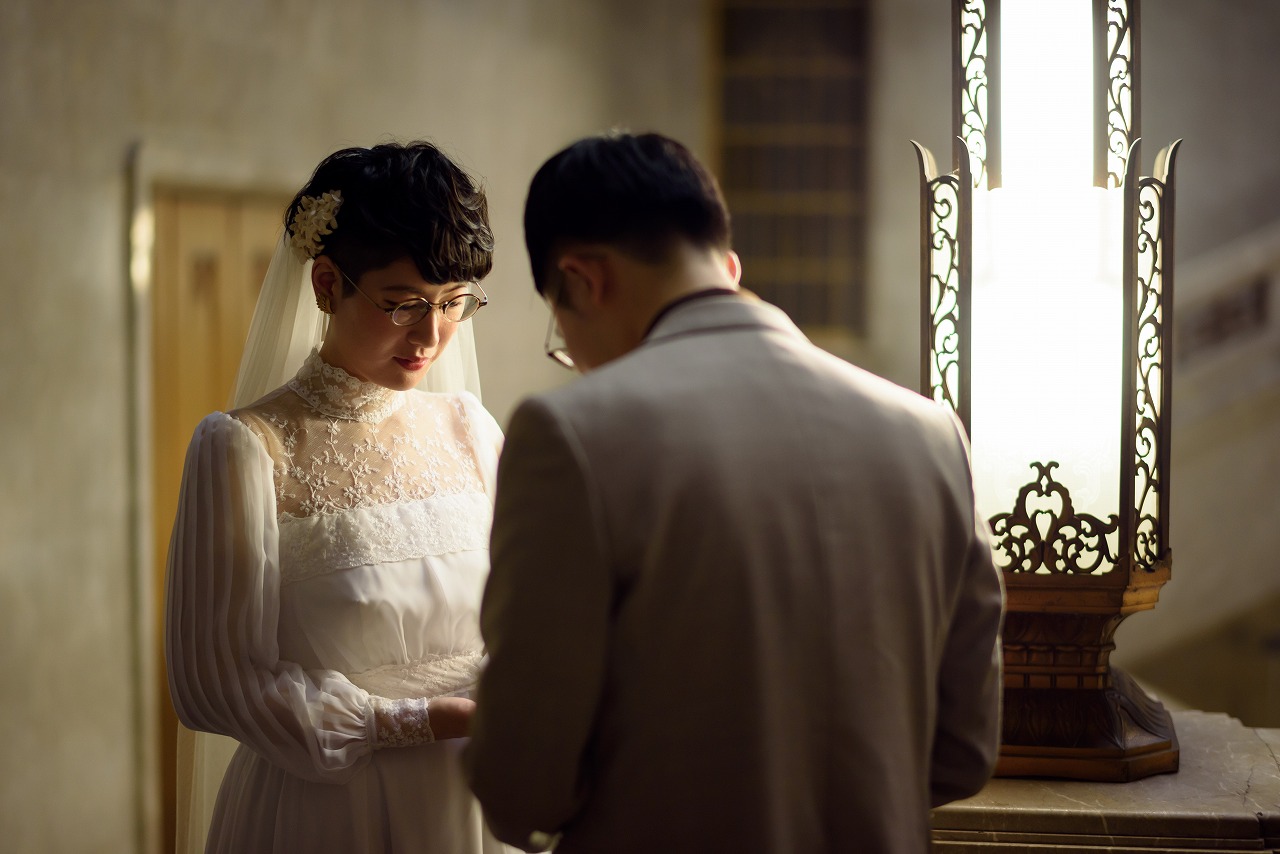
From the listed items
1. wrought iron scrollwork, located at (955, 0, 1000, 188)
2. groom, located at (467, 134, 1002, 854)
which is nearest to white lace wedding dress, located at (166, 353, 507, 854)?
groom, located at (467, 134, 1002, 854)

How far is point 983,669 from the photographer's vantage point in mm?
1374

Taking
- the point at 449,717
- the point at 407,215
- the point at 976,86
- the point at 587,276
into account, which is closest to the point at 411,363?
the point at 407,215

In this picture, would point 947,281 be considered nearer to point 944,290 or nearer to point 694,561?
point 944,290

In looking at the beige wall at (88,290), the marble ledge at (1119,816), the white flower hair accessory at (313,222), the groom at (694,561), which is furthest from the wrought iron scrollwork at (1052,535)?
the beige wall at (88,290)

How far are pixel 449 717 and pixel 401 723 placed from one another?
0.07 meters

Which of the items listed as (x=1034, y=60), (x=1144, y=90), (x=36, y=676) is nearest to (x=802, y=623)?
(x=1034, y=60)

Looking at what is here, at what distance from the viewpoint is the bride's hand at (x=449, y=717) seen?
1798 millimetres

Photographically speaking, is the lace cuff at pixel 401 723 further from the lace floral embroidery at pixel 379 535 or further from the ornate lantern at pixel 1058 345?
the ornate lantern at pixel 1058 345

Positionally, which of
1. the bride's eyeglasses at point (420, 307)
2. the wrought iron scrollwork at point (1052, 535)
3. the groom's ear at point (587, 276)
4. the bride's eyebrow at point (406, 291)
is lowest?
the wrought iron scrollwork at point (1052, 535)

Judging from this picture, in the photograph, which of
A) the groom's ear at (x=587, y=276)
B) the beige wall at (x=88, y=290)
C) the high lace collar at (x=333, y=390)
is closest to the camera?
the groom's ear at (x=587, y=276)

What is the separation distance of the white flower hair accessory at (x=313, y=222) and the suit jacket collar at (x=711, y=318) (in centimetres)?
82

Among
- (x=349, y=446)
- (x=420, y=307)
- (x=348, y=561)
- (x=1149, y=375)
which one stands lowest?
(x=348, y=561)

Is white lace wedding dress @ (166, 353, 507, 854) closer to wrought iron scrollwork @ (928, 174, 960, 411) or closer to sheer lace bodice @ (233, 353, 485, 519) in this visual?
sheer lace bodice @ (233, 353, 485, 519)

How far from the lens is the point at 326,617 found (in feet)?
5.95
